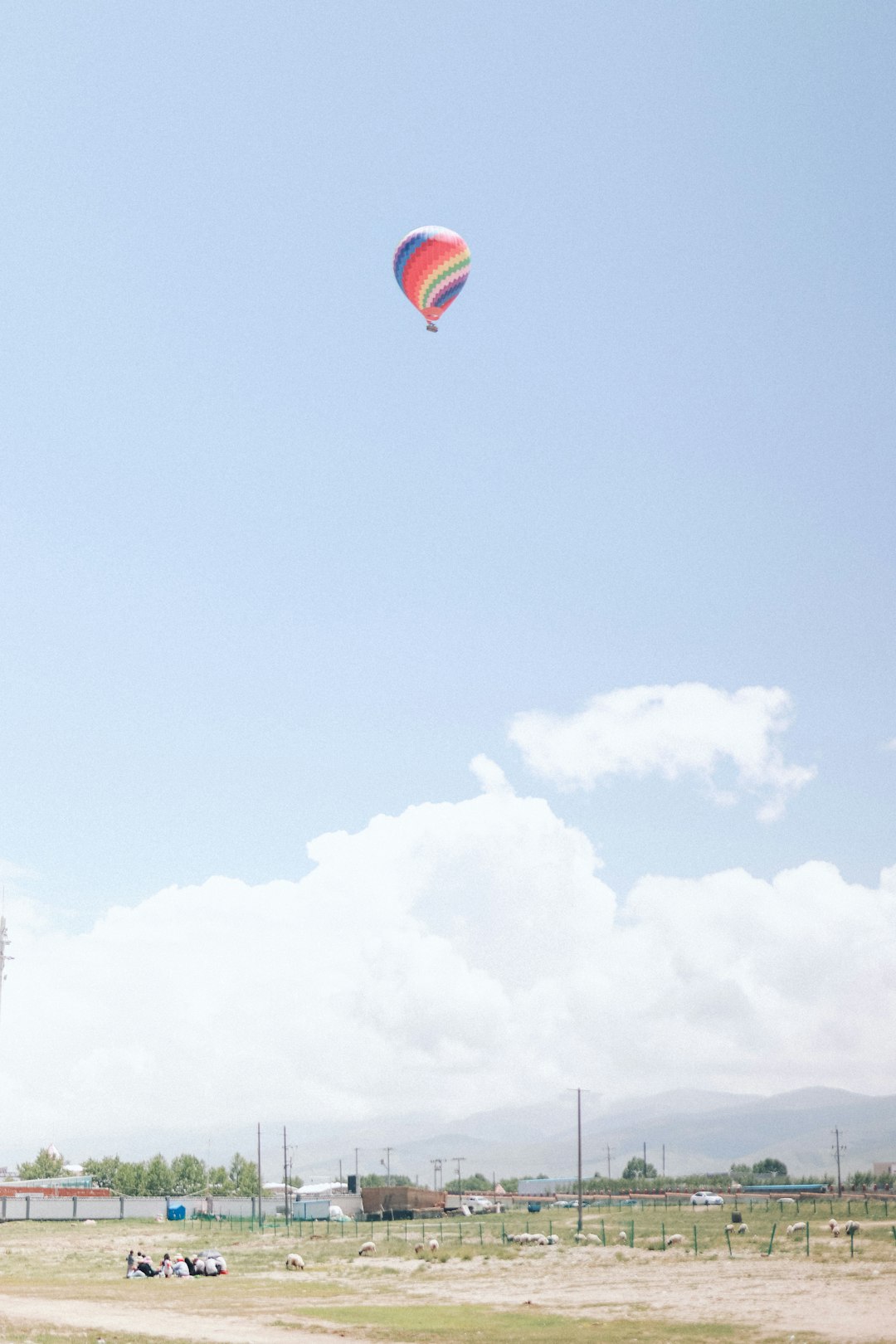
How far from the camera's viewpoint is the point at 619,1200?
17725 cm

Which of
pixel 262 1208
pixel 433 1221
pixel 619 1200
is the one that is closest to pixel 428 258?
pixel 433 1221

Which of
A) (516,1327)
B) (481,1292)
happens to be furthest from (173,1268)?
(516,1327)

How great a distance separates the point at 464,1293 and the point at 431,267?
4692 centimetres

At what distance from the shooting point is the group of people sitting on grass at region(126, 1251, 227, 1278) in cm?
6669

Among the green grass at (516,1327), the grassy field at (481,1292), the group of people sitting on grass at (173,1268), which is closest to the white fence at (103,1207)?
the grassy field at (481,1292)

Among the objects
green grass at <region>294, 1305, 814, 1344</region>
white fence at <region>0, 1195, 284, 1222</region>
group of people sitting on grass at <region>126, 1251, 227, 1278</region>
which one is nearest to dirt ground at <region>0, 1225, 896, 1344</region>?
green grass at <region>294, 1305, 814, 1344</region>

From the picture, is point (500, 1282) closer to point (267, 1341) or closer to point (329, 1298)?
point (329, 1298)

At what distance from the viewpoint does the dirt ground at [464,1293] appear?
42500 millimetres

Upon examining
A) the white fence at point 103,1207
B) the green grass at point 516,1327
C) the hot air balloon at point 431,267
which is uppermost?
the hot air balloon at point 431,267

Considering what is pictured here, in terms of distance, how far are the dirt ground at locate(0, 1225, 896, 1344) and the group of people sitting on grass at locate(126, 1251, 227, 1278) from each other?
1107mm

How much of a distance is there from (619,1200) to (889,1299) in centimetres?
13592

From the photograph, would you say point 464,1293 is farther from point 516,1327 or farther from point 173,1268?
point 173,1268

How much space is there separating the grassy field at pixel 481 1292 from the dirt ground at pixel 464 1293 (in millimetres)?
112

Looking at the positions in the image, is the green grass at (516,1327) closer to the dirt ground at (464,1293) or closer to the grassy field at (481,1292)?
the grassy field at (481,1292)
